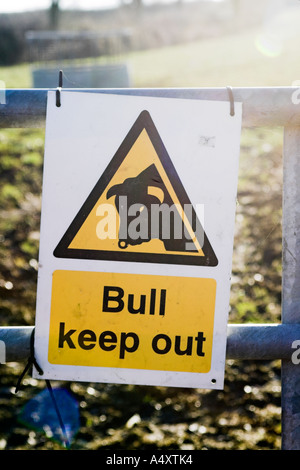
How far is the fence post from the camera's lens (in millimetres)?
1438

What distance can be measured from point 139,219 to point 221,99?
1.34ft

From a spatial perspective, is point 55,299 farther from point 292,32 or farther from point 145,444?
point 292,32

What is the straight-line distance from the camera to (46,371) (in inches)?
57.0

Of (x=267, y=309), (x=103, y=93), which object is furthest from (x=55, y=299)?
(x=267, y=309)

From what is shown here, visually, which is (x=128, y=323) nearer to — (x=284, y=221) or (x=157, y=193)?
(x=157, y=193)

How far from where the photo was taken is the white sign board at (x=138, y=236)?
1384mm

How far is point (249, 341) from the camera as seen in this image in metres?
1.43

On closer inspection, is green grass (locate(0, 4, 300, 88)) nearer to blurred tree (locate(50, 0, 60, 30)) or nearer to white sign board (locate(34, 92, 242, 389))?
white sign board (locate(34, 92, 242, 389))

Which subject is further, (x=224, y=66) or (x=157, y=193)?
(x=224, y=66)

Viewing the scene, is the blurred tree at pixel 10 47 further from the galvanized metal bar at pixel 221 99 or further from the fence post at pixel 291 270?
the fence post at pixel 291 270

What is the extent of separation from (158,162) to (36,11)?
40.1m

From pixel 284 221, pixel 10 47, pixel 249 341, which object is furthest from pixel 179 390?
pixel 10 47

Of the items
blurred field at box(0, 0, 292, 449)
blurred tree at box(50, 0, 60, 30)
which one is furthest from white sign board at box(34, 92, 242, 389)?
blurred tree at box(50, 0, 60, 30)

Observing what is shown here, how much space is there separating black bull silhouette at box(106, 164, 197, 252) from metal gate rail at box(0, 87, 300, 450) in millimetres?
246
